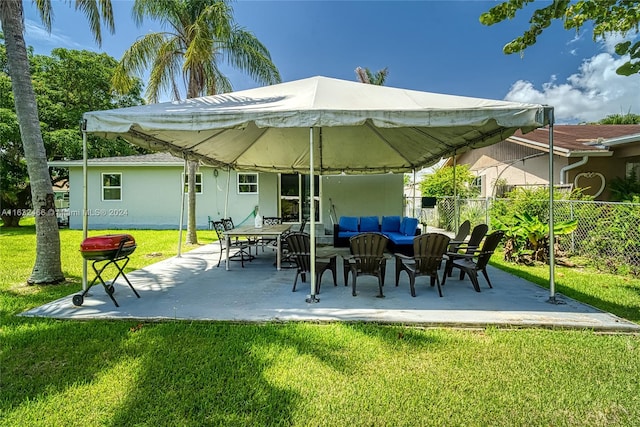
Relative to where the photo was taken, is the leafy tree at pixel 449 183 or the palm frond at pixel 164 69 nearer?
the palm frond at pixel 164 69

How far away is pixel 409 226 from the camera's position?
9.27 meters

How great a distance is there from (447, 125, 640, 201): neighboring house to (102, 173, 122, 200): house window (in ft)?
54.6

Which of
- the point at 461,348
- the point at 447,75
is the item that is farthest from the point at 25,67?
the point at 447,75

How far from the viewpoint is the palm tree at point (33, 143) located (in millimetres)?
5348

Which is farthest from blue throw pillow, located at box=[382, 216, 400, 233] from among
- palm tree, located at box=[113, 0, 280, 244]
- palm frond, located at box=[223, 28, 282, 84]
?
palm frond, located at box=[223, 28, 282, 84]

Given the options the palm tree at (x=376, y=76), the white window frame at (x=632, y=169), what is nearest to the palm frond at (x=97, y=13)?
the white window frame at (x=632, y=169)

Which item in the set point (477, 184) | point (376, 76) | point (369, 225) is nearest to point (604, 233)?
point (369, 225)

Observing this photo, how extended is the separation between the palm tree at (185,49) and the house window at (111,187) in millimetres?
6995

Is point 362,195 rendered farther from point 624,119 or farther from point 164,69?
point 624,119

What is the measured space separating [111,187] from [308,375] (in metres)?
16.8

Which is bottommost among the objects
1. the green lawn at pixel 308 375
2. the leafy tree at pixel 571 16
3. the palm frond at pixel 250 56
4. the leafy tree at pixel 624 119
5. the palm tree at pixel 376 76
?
the green lawn at pixel 308 375

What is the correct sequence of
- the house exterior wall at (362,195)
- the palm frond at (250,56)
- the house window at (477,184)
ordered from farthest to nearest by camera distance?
the house window at (477,184)
the house exterior wall at (362,195)
the palm frond at (250,56)

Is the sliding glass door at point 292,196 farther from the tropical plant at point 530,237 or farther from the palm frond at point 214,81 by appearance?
the tropical plant at point 530,237

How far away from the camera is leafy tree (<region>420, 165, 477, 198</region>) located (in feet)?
49.2
